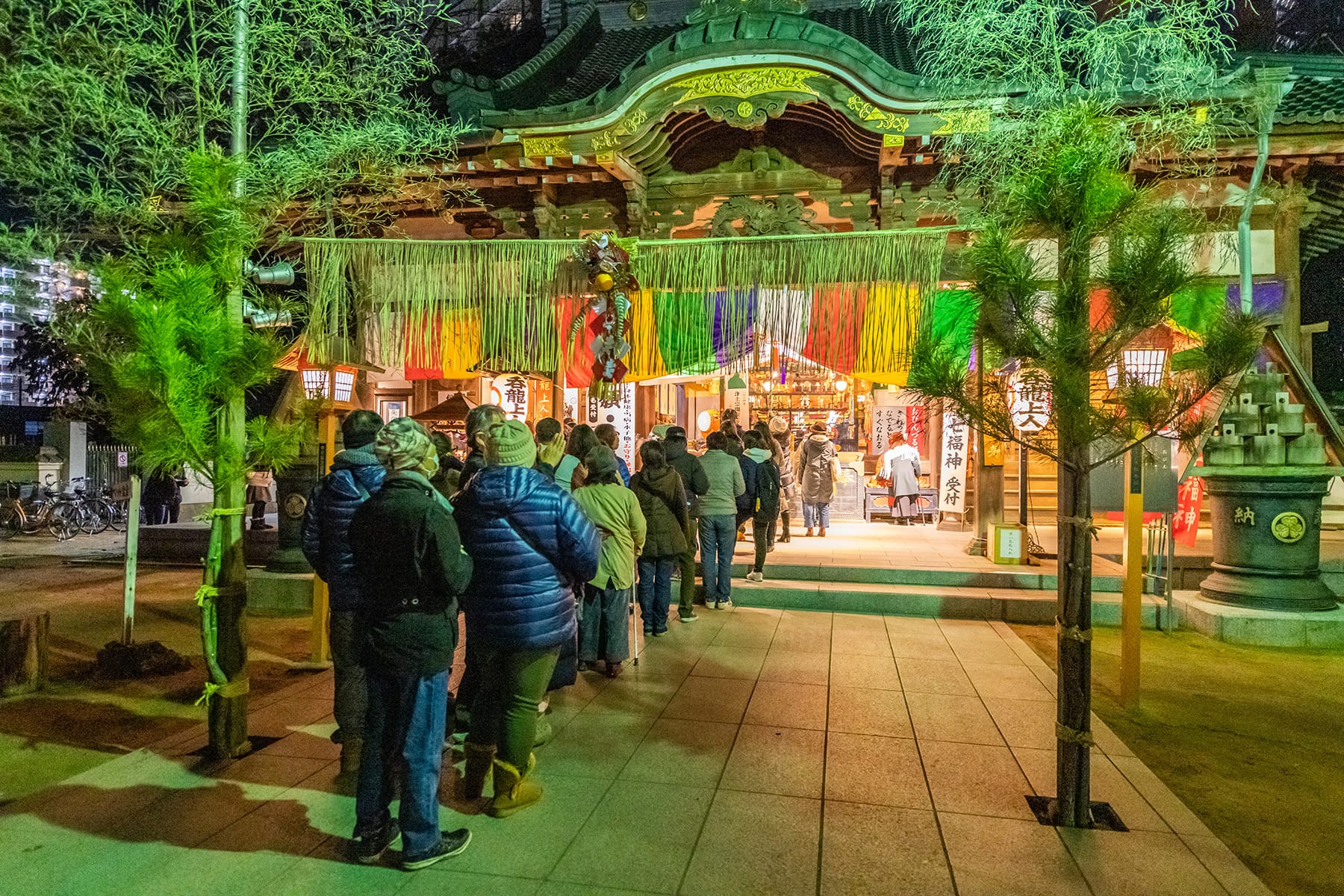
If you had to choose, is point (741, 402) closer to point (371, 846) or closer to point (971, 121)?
point (971, 121)

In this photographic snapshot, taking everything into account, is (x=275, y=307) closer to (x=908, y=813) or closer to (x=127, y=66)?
(x=127, y=66)

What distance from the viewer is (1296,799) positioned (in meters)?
4.44

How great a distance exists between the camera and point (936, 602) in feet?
28.6

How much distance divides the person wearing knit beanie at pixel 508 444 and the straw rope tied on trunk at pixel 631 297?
303cm

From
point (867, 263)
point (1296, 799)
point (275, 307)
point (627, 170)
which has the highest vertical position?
point (627, 170)

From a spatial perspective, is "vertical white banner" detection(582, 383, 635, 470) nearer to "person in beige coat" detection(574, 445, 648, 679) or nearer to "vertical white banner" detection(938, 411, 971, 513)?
"vertical white banner" detection(938, 411, 971, 513)

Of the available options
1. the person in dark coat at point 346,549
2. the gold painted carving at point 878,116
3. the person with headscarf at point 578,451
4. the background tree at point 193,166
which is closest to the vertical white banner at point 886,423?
the gold painted carving at point 878,116

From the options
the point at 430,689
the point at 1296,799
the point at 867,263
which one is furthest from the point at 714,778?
the point at 867,263

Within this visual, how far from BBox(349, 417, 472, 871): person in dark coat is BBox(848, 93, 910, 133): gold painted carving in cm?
747

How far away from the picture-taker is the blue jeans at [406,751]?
329 cm

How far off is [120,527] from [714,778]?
21386mm

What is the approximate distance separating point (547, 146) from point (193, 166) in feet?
18.2

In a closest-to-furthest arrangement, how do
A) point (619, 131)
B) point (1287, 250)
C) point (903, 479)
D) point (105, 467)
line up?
1. point (619, 131)
2. point (1287, 250)
3. point (903, 479)
4. point (105, 467)

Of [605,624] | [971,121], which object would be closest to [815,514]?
[605,624]
